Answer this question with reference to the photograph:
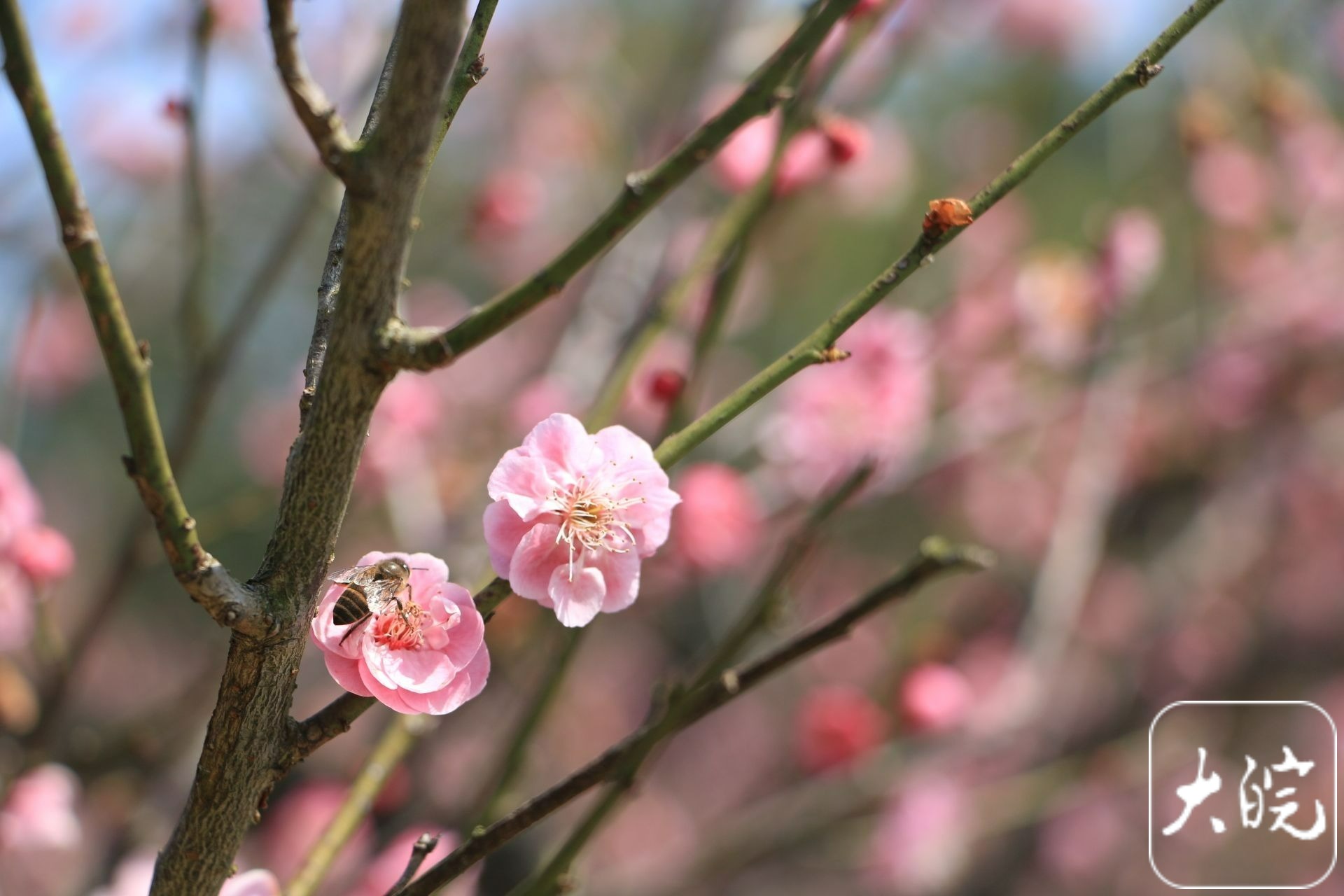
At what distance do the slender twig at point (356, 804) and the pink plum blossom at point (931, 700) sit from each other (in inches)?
55.3

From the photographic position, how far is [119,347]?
598mm

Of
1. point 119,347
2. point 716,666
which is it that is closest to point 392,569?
point 119,347

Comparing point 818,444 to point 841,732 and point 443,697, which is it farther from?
point 443,697

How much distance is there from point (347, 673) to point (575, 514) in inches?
8.2

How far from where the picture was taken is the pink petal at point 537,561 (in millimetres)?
812

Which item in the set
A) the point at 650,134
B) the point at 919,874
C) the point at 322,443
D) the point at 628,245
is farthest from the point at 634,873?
the point at 322,443

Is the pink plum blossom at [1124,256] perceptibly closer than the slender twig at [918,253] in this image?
No

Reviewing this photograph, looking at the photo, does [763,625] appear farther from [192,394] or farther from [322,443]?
[192,394]

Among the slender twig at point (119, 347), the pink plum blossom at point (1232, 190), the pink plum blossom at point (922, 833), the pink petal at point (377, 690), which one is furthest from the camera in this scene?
the pink plum blossom at point (1232, 190)

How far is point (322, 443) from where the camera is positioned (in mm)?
694

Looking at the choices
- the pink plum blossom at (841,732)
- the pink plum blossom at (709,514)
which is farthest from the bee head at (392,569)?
the pink plum blossom at (841,732)

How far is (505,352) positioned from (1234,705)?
10.2 feet

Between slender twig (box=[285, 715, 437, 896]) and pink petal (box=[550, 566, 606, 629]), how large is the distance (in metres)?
0.32

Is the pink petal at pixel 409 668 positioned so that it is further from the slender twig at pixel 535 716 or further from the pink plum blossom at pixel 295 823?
the pink plum blossom at pixel 295 823
